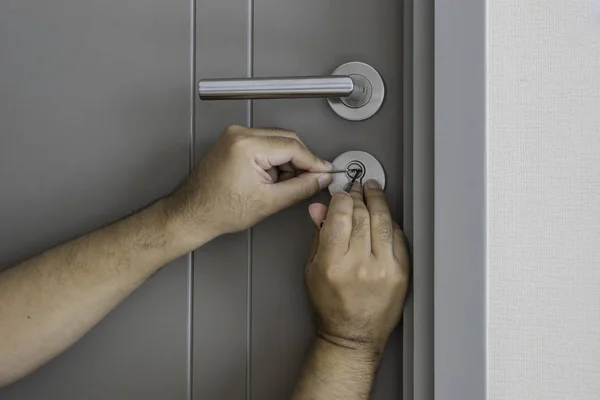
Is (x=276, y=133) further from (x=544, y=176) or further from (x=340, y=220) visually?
(x=544, y=176)

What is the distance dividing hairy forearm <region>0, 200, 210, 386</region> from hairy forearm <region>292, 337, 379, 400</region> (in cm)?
21

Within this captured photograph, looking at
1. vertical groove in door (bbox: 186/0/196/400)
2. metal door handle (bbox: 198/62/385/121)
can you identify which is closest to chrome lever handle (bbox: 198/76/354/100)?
metal door handle (bbox: 198/62/385/121)

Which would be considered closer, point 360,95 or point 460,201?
point 460,201

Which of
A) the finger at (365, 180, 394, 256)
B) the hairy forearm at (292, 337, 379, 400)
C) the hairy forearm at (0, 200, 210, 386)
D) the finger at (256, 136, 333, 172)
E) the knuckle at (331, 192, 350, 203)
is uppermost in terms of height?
the finger at (256, 136, 333, 172)

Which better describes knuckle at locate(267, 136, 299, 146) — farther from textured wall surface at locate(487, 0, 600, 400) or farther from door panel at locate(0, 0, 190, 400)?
textured wall surface at locate(487, 0, 600, 400)

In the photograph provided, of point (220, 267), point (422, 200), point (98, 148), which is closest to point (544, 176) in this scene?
point (422, 200)

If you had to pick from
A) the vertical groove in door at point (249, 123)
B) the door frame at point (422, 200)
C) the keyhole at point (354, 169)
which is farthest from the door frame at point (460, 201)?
the vertical groove in door at point (249, 123)

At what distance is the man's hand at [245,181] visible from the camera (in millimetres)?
762

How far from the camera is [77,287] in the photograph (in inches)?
32.3

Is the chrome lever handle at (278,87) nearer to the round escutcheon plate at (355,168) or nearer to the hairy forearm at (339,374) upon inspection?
the round escutcheon plate at (355,168)

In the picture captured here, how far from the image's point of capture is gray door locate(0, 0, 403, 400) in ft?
2.68

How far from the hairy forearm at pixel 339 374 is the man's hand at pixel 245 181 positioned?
0.18 m

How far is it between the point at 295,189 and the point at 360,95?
14cm

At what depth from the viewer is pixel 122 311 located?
34.3 inches
